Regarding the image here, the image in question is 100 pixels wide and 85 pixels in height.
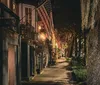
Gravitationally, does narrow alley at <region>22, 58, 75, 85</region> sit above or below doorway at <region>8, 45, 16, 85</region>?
below

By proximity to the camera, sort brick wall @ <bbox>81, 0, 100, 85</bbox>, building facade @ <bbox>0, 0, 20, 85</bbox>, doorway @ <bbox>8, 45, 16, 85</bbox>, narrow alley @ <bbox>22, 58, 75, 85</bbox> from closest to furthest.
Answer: brick wall @ <bbox>81, 0, 100, 85</bbox>, building facade @ <bbox>0, 0, 20, 85</bbox>, doorway @ <bbox>8, 45, 16, 85</bbox>, narrow alley @ <bbox>22, 58, 75, 85</bbox>

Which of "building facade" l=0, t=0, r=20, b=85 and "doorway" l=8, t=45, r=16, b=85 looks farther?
"doorway" l=8, t=45, r=16, b=85

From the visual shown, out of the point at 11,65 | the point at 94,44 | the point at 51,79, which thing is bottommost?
the point at 51,79

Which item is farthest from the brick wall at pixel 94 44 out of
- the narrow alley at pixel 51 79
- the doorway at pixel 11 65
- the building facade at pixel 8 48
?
the narrow alley at pixel 51 79

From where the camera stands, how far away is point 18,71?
737 inches

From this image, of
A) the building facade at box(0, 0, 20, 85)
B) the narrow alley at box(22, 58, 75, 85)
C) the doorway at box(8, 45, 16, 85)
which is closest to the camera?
the building facade at box(0, 0, 20, 85)

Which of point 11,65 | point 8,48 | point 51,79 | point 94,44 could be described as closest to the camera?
point 94,44

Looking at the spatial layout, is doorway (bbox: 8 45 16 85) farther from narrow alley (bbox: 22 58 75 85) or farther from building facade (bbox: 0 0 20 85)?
narrow alley (bbox: 22 58 75 85)

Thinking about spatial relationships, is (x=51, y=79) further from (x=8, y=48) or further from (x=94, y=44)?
(x=94, y=44)

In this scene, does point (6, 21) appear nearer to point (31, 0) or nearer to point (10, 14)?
point (10, 14)

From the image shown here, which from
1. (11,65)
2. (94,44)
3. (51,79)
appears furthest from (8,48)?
(51,79)

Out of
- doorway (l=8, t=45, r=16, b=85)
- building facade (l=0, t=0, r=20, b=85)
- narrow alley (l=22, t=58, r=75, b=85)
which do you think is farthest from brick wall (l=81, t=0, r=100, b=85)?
narrow alley (l=22, t=58, r=75, b=85)

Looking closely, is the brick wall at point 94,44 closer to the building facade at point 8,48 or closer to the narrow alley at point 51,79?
the building facade at point 8,48

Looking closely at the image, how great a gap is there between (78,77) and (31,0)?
987 centimetres
